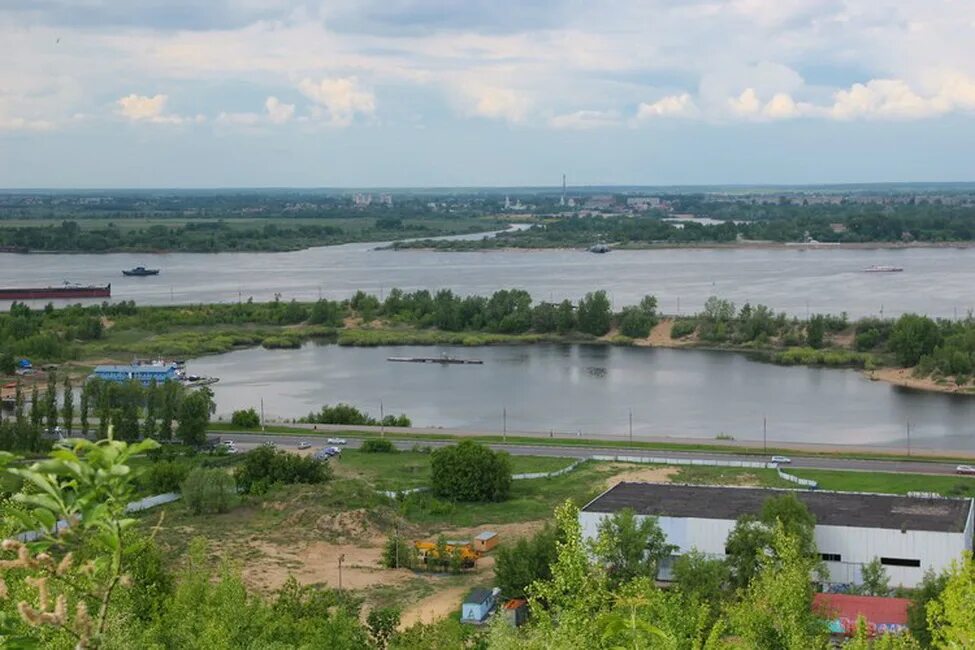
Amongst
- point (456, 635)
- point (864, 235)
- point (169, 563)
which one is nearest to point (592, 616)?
point (456, 635)

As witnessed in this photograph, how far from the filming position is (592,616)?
3.25 m

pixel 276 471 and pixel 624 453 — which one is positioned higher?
pixel 276 471

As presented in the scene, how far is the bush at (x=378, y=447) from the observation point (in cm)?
1514

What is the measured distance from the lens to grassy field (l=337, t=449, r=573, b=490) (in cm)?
1327

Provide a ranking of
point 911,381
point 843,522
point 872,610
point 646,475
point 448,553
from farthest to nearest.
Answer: point 911,381
point 646,475
point 448,553
point 843,522
point 872,610

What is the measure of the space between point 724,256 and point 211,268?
1991 cm

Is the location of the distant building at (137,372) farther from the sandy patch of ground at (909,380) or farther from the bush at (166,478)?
the sandy patch of ground at (909,380)

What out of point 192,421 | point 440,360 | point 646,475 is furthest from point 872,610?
point 440,360

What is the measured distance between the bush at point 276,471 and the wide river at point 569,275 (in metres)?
17.4

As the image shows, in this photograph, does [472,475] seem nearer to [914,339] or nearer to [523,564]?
[523,564]

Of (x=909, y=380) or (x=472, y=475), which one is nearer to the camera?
(x=472, y=475)

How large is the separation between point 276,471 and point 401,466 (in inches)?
66.5

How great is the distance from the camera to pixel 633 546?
9062 mm

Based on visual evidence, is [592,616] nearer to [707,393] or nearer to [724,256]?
[707,393]
